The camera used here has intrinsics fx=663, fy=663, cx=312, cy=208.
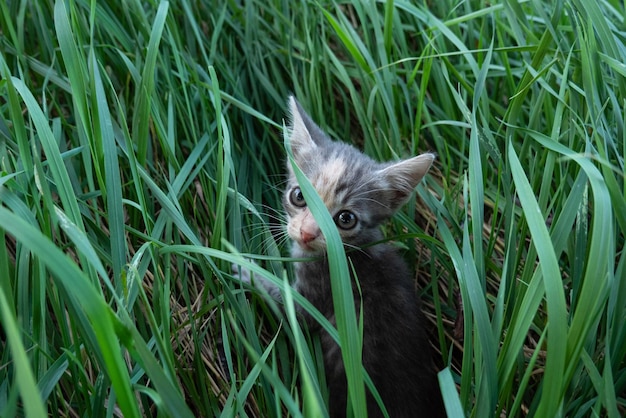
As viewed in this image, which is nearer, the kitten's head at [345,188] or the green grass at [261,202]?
the green grass at [261,202]

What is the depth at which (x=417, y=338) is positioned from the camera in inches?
89.3

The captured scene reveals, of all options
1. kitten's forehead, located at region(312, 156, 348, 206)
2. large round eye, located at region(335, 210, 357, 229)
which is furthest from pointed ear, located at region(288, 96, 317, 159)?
large round eye, located at region(335, 210, 357, 229)

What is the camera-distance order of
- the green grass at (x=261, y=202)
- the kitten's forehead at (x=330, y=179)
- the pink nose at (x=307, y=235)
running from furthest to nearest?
the kitten's forehead at (x=330, y=179), the pink nose at (x=307, y=235), the green grass at (x=261, y=202)

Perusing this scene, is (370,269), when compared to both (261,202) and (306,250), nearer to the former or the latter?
(306,250)

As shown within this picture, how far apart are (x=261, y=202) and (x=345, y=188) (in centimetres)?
46

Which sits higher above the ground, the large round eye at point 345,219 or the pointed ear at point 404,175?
the pointed ear at point 404,175

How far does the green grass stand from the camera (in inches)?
54.2

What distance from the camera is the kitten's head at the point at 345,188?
2.21 metres

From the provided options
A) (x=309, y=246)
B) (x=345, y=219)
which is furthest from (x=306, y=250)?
(x=345, y=219)

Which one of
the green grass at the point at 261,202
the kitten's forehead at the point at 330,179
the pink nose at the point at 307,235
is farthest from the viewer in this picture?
the kitten's forehead at the point at 330,179

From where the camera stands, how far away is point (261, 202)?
262cm

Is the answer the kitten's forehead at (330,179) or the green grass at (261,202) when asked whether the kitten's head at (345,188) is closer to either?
the kitten's forehead at (330,179)

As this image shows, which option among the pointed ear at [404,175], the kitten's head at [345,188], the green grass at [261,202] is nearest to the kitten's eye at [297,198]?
the kitten's head at [345,188]

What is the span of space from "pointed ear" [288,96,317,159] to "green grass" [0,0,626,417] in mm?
127
